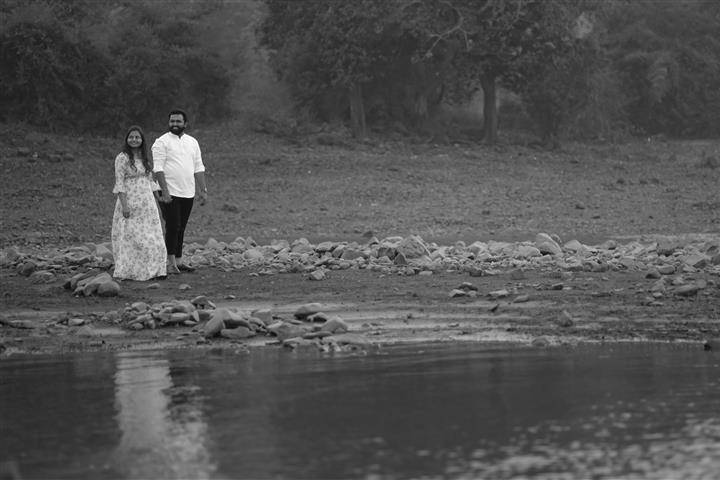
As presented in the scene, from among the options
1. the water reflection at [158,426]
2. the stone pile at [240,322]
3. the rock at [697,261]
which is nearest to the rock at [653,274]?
the rock at [697,261]

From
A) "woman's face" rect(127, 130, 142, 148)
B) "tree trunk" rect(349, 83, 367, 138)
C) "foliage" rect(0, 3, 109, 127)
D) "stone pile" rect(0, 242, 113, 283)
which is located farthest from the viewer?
"tree trunk" rect(349, 83, 367, 138)

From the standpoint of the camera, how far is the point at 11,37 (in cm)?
2848

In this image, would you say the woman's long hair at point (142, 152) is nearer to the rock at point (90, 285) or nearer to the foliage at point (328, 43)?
the rock at point (90, 285)

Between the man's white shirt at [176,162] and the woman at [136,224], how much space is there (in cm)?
16

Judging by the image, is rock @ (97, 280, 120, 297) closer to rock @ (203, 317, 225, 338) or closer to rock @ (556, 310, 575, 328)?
Result: rock @ (203, 317, 225, 338)

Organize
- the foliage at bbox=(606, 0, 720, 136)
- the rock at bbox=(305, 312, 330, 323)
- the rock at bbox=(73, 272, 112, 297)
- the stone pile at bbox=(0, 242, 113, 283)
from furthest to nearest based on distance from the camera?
1. the foliage at bbox=(606, 0, 720, 136)
2. the stone pile at bbox=(0, 242, 113, 283)
3. the rock at bbox=(73, 272, 112, 297)
4. the rock at bbox=(305, 312, 330, 323)

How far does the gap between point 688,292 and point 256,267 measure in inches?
195

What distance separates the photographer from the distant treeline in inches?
1154

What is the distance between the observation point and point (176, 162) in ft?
44.9

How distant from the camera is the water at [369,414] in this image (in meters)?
6.30

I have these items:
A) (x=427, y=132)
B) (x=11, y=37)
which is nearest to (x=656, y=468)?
(x=11, y=37)

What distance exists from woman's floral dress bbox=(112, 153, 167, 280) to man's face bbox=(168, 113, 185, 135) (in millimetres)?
504

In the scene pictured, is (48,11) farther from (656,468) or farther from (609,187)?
(656,468)

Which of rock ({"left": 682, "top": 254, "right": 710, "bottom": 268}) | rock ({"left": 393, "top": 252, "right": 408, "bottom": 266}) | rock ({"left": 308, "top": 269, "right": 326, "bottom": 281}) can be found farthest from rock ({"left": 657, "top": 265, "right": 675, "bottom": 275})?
rock ({"left": 308, "top": 269, "right": 326, "bottom": 281})
